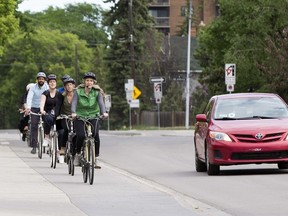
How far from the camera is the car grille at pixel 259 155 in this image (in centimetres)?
2058

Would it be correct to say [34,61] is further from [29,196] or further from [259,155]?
[29,196]

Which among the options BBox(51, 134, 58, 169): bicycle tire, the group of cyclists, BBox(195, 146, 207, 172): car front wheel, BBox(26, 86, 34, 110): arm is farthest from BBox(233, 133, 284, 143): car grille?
BBox(26, 86, 34, 110): arm

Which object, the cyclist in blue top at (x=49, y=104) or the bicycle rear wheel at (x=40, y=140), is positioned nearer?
the cyclist in blue top at (x=49, y=104)

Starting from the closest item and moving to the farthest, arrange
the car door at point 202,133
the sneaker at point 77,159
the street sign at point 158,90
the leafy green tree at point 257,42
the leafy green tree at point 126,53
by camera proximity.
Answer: the sneaker at point 77,159, the car door at point 202,133, the leafy green tree at point 257,42, the street sign at point 158,90, the leafy green tree at point 126,53

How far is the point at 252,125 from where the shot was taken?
67.8 ft

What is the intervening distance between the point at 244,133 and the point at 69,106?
369 cm

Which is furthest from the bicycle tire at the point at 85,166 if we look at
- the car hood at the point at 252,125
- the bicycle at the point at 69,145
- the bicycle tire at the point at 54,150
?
the bicycle tire at the point at 54,150

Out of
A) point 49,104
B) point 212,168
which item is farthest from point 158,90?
point 212,168

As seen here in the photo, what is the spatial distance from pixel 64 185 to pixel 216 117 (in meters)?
4.40

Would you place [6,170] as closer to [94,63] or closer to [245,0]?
[245,0]

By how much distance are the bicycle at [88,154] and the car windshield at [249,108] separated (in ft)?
10.6

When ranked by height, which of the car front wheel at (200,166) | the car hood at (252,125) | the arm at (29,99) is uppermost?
the arm at (29,99)

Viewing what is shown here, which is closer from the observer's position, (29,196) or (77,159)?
(29,196)

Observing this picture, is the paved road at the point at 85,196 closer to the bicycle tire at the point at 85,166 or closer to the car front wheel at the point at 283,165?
the bicycle tire at the point at 85,166
